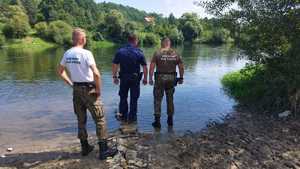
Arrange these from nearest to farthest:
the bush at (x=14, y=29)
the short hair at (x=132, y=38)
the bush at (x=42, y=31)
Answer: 1. the short hair at (x=132, y=38)
2. the bush at (x=14, y=29)
3. the bush at (x=42, y=31)

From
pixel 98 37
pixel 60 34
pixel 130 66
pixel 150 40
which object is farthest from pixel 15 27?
pixel 130 66

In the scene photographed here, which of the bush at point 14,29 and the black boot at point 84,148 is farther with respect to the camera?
the bush at point 14,29

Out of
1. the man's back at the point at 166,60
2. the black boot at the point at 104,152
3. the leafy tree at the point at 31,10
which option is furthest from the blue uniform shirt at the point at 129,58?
the leafy tree at the point at 31,10

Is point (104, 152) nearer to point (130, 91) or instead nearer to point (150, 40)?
point (130, 91)

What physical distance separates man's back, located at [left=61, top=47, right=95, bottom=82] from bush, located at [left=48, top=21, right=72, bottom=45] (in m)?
89.6

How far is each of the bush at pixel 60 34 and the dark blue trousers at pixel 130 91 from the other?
86.5 metres

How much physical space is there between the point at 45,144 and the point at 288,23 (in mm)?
7772

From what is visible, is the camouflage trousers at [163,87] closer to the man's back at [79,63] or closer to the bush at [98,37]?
the man's back at [79,63]

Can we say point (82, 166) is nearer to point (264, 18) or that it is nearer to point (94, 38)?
point (264, 18)

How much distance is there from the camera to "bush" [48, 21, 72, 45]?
322 ft

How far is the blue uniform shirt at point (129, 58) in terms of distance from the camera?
11.0 metres

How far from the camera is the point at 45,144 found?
425 inches

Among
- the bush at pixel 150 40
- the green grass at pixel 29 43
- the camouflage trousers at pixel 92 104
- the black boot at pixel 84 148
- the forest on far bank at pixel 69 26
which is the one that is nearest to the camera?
the camouflage trousers at pixel 92 104

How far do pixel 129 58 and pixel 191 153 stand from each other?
11.6ft
